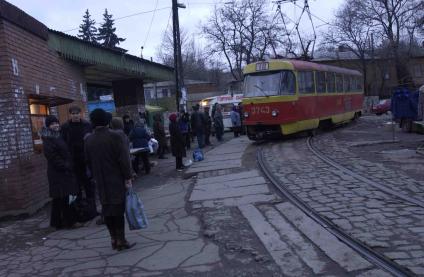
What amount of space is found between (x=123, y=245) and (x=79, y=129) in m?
2.95

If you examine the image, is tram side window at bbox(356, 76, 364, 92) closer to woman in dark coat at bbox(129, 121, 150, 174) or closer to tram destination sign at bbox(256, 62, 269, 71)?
tram destination sign at bbox(256, 62, 269, 71)

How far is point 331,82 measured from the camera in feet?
76.7

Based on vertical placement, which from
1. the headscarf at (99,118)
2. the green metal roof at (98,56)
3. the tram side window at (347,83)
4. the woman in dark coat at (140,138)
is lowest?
the woman in dark coat at (140,138)

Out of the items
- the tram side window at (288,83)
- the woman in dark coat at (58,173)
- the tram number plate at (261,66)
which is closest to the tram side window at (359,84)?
the tram side window at (288,83)

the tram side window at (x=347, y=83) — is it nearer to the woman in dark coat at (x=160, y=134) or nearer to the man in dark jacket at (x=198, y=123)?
the man in dark jacket at (x=198, y=123)

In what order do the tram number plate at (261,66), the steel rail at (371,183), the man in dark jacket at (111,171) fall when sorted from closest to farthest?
1. the man in dark jacket at (111,171)
2. the steel rail at (371,183)
3. the tram number plate at (261,66)

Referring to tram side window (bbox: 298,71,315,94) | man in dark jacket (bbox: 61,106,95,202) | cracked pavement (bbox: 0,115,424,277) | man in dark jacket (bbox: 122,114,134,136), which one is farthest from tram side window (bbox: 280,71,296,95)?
man in dark jacket (bbox: 61,106,95,202)

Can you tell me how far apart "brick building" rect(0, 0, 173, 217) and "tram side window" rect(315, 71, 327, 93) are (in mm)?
10323

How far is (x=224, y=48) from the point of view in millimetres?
57438

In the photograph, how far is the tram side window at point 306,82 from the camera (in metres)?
19.4

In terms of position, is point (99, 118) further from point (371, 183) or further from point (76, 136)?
point (371, 183)

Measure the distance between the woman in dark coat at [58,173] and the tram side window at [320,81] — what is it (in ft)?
47.9

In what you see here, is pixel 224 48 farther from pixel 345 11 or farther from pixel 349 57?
pixel 349 57

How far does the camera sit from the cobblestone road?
19.2 feet
